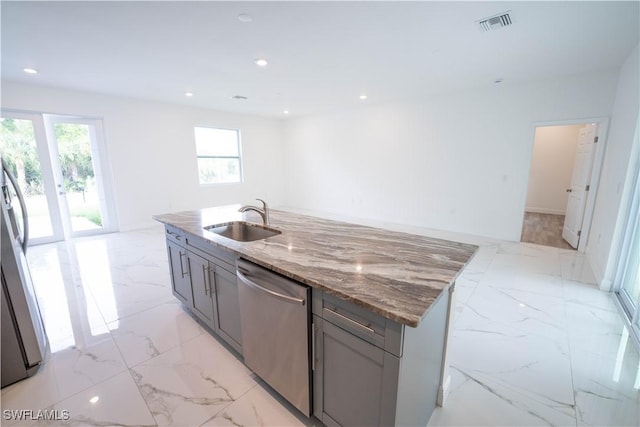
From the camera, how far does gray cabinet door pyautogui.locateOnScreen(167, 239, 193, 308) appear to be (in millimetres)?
2234

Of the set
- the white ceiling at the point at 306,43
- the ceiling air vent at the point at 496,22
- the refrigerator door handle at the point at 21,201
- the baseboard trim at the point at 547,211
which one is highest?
the white ceiling at the point at 306,43

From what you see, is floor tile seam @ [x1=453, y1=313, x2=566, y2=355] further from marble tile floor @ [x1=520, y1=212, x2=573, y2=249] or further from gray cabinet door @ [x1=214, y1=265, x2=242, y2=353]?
marble tile floor @ [x1=520, y1=212, x2=573, y2=249]

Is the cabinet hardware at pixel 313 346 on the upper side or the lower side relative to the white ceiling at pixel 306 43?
lower

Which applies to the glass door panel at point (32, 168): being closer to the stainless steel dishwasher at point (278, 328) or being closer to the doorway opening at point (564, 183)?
the stainless steel dishwasher at point (278, 328)

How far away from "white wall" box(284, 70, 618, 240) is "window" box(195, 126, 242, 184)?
2.02 m

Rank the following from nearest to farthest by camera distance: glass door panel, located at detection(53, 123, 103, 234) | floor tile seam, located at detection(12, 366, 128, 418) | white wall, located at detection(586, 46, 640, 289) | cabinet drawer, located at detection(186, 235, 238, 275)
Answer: floor tile seam, located at detection(12, 366, 128, 418) → cabinet drawer, located at detection(186, 235, 238, 275) → white wall, located at detection(586, 46, 640, 289) → glass door panel, located at detection(53, 123, 103, 234)

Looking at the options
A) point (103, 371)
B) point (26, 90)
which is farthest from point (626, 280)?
point (26, 90)

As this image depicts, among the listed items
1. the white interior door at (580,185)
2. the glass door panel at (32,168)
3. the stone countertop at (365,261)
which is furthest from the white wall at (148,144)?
the white interior door at (580,185)

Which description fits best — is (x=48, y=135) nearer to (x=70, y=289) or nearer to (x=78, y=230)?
(x=78, y=230)

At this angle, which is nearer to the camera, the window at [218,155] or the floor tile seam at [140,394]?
the floor tile seam at [140,394]

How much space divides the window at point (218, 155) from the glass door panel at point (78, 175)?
2041 millimetres

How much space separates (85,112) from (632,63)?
7.90 m

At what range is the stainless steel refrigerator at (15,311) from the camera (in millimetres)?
1615

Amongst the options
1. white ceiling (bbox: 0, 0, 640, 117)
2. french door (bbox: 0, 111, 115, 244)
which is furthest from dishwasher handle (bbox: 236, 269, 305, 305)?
french door (bbox: 0, 111, 115, 244)
